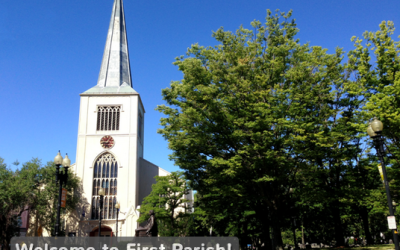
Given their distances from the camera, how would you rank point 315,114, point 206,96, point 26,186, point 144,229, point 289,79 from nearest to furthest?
point 144,229 < point 206,96 < point 289,79 < point 315,114 < point 26,186

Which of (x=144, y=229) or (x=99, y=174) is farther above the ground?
(x=99, y=174)

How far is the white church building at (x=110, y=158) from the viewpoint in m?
43.0

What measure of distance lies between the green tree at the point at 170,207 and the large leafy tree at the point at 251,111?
1710 centimetres

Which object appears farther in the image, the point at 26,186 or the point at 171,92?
the point at 26,186

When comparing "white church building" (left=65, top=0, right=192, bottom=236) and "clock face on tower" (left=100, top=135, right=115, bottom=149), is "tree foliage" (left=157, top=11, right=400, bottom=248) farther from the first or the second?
"clock face on tower" (left=100, top=135, right=115, bottom=149)

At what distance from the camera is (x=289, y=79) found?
18.9 m

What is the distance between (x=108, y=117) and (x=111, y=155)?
558cm

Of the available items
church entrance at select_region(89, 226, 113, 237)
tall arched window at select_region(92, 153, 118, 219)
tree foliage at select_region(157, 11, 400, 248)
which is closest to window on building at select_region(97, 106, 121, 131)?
tall arched window at select_region(92, 153, 118, 219)

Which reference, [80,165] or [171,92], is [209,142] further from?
[80,165]

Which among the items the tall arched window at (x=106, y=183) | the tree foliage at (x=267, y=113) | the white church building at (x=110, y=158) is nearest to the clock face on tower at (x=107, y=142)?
the white church building at (x=110, y=158)

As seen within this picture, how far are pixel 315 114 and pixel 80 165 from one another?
34615mm


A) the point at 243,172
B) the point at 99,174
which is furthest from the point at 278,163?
the point at 99,174

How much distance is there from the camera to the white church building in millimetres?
43031

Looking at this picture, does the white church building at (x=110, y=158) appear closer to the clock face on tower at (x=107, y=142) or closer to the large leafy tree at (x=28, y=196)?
the clock face on tower at (x=107, y=142)
